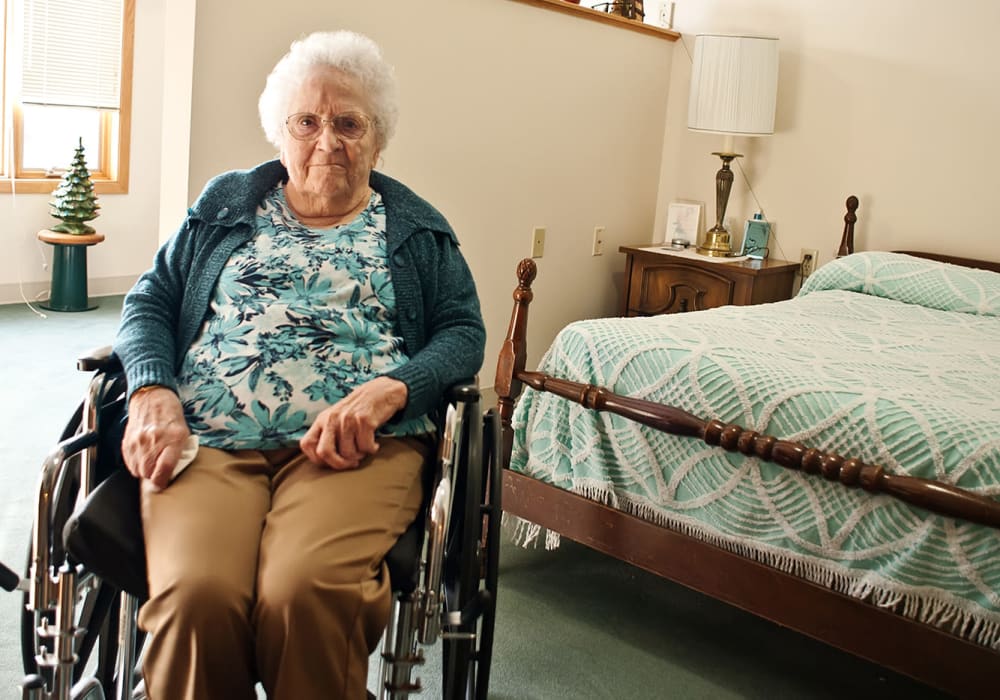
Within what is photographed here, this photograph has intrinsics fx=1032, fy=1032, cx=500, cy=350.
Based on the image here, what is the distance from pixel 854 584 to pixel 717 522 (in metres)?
0.27

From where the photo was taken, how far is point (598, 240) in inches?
154

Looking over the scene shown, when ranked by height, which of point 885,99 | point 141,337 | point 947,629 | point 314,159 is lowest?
point 947,629

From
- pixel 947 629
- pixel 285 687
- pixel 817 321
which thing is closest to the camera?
pixel 285 687

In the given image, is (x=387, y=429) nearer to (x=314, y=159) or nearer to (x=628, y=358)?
(x=314, y=159)

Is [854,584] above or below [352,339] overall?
below

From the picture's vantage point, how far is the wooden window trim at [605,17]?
3.41 m

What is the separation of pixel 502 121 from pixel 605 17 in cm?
61

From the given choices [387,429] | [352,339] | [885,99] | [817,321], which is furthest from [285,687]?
[885,99]

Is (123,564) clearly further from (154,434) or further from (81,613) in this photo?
(81,613)

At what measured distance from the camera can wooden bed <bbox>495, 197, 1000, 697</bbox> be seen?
165 centimetres

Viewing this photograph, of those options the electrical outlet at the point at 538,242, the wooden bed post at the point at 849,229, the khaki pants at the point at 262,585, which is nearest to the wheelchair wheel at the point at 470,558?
the khaki pants at the point at 262,585

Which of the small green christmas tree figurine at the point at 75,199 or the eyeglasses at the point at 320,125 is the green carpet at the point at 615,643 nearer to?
the eyeglasses at the point at 320,125

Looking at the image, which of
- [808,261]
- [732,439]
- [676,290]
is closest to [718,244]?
[676,290]

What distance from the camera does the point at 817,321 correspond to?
8.45 ft
